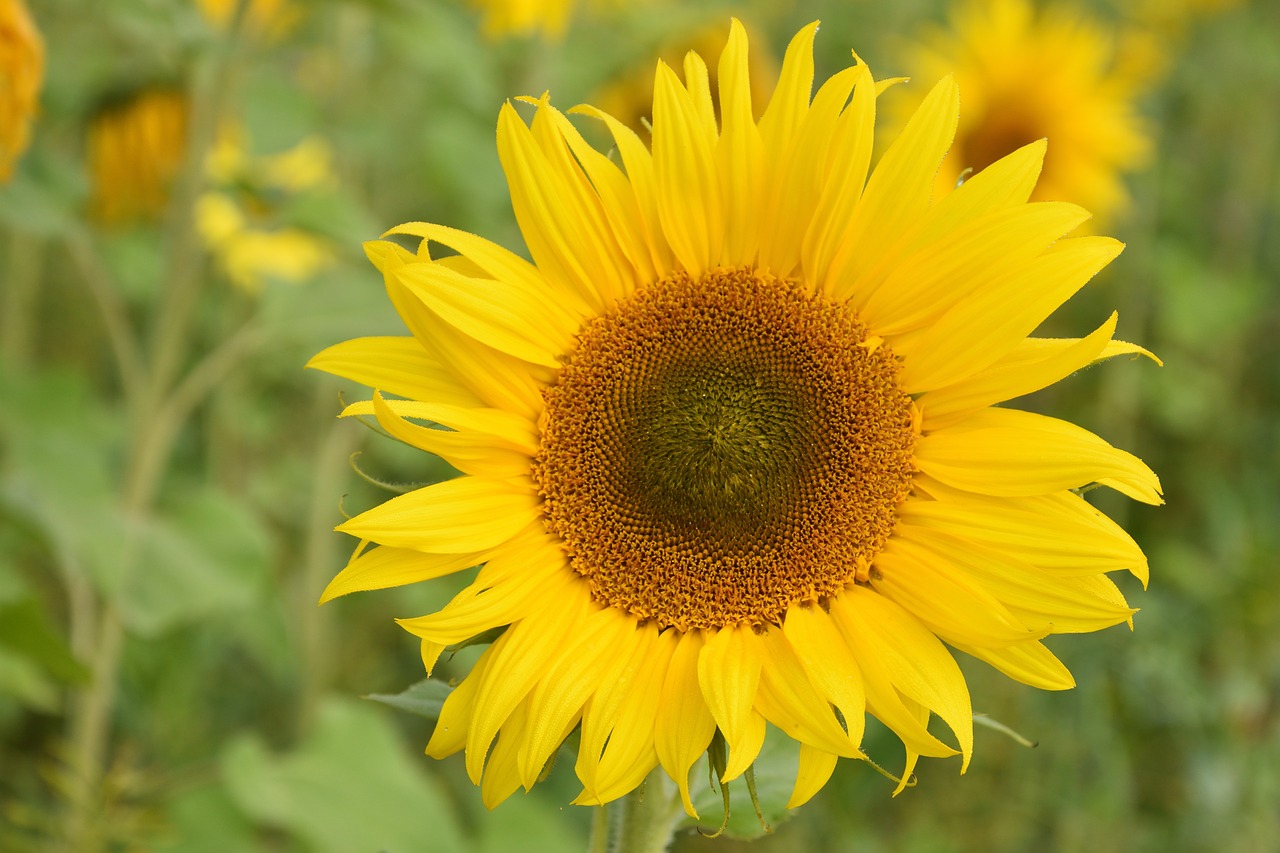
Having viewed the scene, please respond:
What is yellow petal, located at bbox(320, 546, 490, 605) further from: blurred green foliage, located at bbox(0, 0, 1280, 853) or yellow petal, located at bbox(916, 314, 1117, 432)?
yellow petal, located at bbox(916, 314, 1117, 432)

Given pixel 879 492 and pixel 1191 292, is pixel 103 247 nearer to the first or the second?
pixel 879 492

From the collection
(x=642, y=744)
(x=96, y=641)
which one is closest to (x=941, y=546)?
(x=642, y=744)

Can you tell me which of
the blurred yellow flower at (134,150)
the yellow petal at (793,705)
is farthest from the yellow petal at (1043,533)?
the blurred yellow flower at (134,150)

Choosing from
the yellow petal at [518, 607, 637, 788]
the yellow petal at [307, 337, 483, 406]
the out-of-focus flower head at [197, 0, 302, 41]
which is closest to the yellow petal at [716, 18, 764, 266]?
the yellow petal at [307, 337, 483, 406]

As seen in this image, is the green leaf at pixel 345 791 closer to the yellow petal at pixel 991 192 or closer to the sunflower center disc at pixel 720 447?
the sunflower center disc at pixel 720 447


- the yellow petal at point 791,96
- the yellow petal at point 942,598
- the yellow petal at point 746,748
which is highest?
the yellow petal at point 791,96

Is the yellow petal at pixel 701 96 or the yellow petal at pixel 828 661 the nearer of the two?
the yellow petal at pixel 828 661

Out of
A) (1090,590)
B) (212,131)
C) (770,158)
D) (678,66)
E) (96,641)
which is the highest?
(678,66)
